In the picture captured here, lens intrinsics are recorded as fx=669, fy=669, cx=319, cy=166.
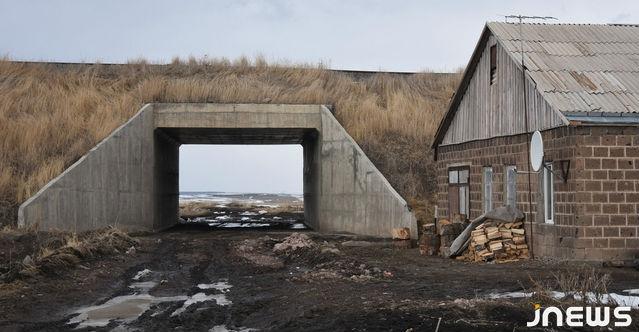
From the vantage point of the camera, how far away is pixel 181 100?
93.3 feet

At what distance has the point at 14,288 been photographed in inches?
488

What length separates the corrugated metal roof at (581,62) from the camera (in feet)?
52.1

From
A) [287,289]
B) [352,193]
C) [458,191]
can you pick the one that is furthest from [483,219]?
[352,193]

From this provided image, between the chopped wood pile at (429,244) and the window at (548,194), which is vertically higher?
the window at (548,194)

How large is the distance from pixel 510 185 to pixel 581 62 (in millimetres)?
3755

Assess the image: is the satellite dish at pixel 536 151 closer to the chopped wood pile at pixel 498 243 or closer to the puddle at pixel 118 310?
the chopped wood pile at pixel 498 243

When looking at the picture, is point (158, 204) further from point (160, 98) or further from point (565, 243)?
point (565, 243)

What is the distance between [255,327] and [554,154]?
9517 millimetres

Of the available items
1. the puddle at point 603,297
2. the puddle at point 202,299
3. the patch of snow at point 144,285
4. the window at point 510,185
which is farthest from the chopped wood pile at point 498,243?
the patch of snow at point 144,285

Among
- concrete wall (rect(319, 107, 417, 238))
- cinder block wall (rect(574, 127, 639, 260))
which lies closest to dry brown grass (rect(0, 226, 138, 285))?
concrete wall (rect(319, 107, 417, 238))

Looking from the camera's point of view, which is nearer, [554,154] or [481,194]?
[554,154]

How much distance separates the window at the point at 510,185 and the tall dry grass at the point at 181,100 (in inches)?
297

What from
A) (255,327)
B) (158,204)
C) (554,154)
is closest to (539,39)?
(554,154)

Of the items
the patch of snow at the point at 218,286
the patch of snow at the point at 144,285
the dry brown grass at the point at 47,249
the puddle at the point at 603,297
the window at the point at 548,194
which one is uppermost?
the window at the point at 548,194
